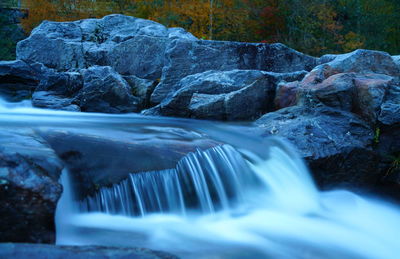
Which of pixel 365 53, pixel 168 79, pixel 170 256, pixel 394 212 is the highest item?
pixel 365 53

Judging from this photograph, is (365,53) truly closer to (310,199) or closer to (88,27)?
(310,199)

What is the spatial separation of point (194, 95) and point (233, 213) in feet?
12.5

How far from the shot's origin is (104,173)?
4301 millimetres

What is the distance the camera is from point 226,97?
7.74 metres

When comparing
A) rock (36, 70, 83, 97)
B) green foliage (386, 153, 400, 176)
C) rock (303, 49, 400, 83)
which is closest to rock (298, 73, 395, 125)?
green foliage (386, 153, 400, 176)

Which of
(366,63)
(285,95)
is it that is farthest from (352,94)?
(366,63)

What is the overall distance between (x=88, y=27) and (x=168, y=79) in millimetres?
4777

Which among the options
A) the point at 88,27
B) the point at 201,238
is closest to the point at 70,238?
the point at 201,238

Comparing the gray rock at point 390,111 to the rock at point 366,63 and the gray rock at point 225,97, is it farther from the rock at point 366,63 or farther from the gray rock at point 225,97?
the gray rock at point 225,97

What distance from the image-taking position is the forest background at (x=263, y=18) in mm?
19531

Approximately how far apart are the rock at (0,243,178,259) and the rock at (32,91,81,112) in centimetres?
637

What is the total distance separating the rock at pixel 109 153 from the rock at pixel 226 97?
2.37 m

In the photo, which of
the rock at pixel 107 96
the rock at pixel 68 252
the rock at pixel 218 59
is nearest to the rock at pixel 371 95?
the rock at pixel 218 59

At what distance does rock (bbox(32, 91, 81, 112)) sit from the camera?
9.02 m
